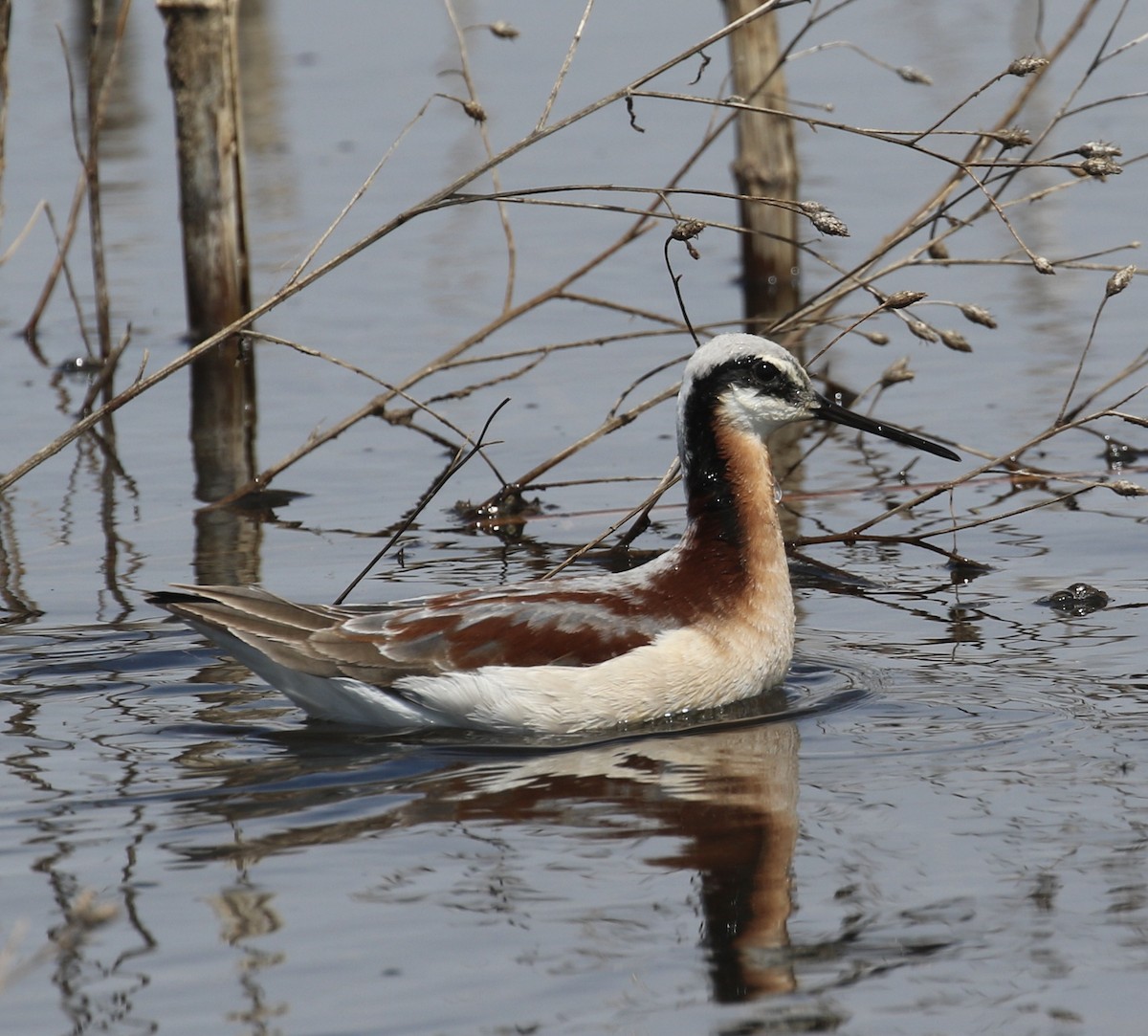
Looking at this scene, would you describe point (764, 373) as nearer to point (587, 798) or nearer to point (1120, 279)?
point (1120, 279)

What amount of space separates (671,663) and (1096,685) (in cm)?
157

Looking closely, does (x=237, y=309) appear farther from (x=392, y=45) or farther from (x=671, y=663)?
(x=392, y=45)

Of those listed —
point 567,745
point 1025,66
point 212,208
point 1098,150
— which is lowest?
point 567,745

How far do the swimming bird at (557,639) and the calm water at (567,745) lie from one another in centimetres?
17

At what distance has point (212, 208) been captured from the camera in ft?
40.0

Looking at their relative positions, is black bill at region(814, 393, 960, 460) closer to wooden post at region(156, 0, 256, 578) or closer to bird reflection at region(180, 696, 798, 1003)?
bird reflection at region(180, 696, 798, 1003)

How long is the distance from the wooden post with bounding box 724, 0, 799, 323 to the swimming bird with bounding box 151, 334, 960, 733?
4.83 meters

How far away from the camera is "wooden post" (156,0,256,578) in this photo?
11570 mm

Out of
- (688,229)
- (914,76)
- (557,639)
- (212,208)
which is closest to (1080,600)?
(914,76)

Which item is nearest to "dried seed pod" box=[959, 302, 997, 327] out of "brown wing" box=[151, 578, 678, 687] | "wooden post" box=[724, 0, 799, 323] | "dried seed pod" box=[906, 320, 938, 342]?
"dried seed pod" box=[906, 320, 938, 342]

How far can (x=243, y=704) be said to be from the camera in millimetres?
7629

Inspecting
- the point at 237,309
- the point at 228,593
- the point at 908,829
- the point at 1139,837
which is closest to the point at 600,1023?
the point at 908,829

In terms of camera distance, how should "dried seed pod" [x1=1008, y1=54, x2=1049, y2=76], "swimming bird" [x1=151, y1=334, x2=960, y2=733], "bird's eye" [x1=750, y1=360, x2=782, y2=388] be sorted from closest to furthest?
1. "dried seed pod" [x1=1008, y1=54, x2=1049, y2=76]
2. "swimming bird" [x1=151, y1=334, x2=960, y2=733]
3. "bird's eye" [x1=750, y1=360, x2=782, y2=388]

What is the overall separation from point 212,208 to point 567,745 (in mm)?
6171
